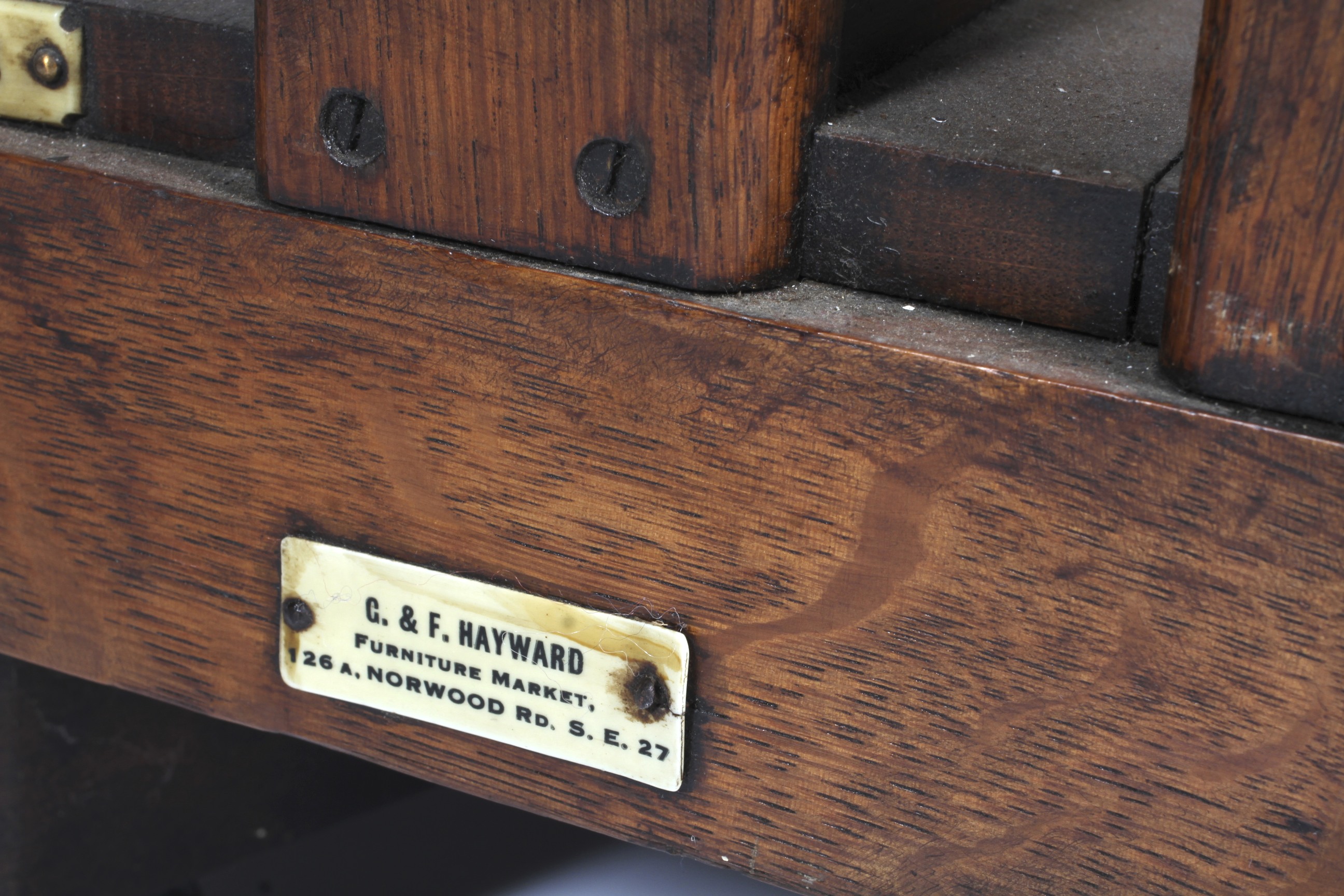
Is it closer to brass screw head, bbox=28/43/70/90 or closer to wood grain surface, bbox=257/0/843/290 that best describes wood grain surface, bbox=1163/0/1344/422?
wood grain surface, bbox=257/0/843/290

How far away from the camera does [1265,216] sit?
37 centimetres

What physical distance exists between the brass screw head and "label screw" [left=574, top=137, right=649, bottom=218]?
0.76ft

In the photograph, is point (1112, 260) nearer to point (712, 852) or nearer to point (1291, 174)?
point (1291, 174)

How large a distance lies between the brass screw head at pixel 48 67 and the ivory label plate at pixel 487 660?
0.67 feet

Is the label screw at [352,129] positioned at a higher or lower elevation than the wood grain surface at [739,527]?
higher

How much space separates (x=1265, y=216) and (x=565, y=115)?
0.67 feet

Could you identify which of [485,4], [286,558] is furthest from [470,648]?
[485,4]

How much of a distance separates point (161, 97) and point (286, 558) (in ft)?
0.60

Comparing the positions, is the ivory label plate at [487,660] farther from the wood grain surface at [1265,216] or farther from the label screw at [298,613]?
the wood grain surface at [1265,216]

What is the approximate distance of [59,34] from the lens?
0.53 m

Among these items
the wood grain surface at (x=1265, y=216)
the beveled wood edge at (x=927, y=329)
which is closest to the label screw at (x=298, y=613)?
the beveled wood edge at (x=927, y=329)

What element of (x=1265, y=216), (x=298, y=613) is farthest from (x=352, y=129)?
(x=1265, y=216)

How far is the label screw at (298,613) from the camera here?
1.72 ft

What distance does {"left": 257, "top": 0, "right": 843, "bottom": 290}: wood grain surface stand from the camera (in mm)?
417
